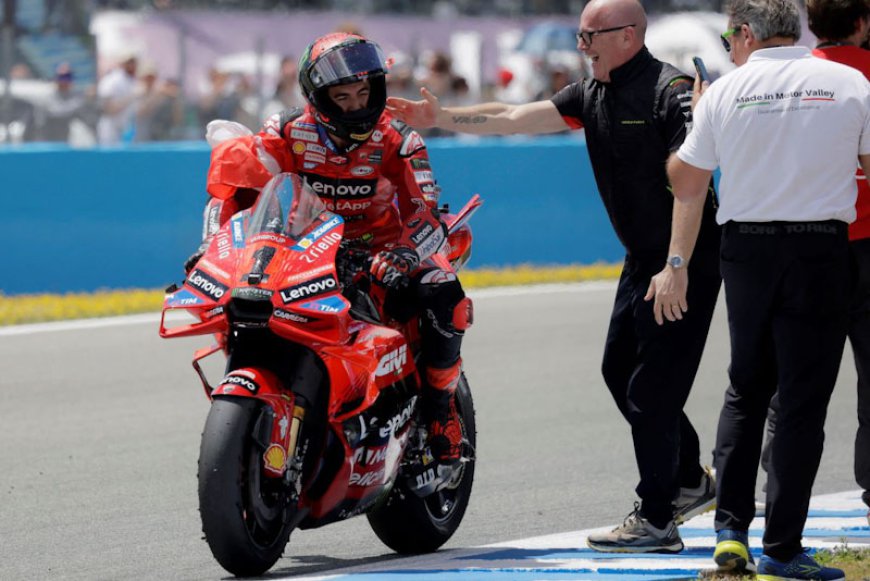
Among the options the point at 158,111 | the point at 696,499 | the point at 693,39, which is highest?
the point at 696,499

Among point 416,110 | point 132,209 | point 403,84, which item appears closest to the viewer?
point 416,110

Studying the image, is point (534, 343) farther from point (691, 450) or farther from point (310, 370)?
point (310, 370)

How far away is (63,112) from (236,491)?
888 cm

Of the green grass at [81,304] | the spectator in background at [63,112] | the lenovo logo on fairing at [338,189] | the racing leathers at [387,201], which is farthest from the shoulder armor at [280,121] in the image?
the spectator in background at [63,112]

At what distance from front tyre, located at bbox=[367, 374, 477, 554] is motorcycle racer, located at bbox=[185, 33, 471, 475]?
177 millimetres

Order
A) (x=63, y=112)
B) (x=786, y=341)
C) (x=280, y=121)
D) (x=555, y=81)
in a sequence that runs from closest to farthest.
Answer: (x=786, y=341) < (x=280, y=121) < (x=63, y=112) < (x=555, y=81)

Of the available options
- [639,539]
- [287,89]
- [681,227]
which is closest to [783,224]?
[681,227]

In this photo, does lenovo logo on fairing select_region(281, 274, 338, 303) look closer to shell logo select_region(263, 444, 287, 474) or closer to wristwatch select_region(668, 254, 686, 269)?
shell logo select_region(263, 444, 287, 474)

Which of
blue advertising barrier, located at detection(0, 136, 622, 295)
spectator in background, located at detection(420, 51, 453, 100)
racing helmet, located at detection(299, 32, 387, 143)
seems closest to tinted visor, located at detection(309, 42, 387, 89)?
racing helmet, located at detection(299, 32, 387, 143)

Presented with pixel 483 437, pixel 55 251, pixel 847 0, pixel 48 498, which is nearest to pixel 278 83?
pixel 55 251

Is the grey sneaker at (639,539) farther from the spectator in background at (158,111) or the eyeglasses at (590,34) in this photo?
the spectator in background at (158,111)

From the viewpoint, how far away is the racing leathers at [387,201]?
591cm

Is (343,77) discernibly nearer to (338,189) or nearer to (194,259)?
(338,189)

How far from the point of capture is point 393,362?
19.2 ft
